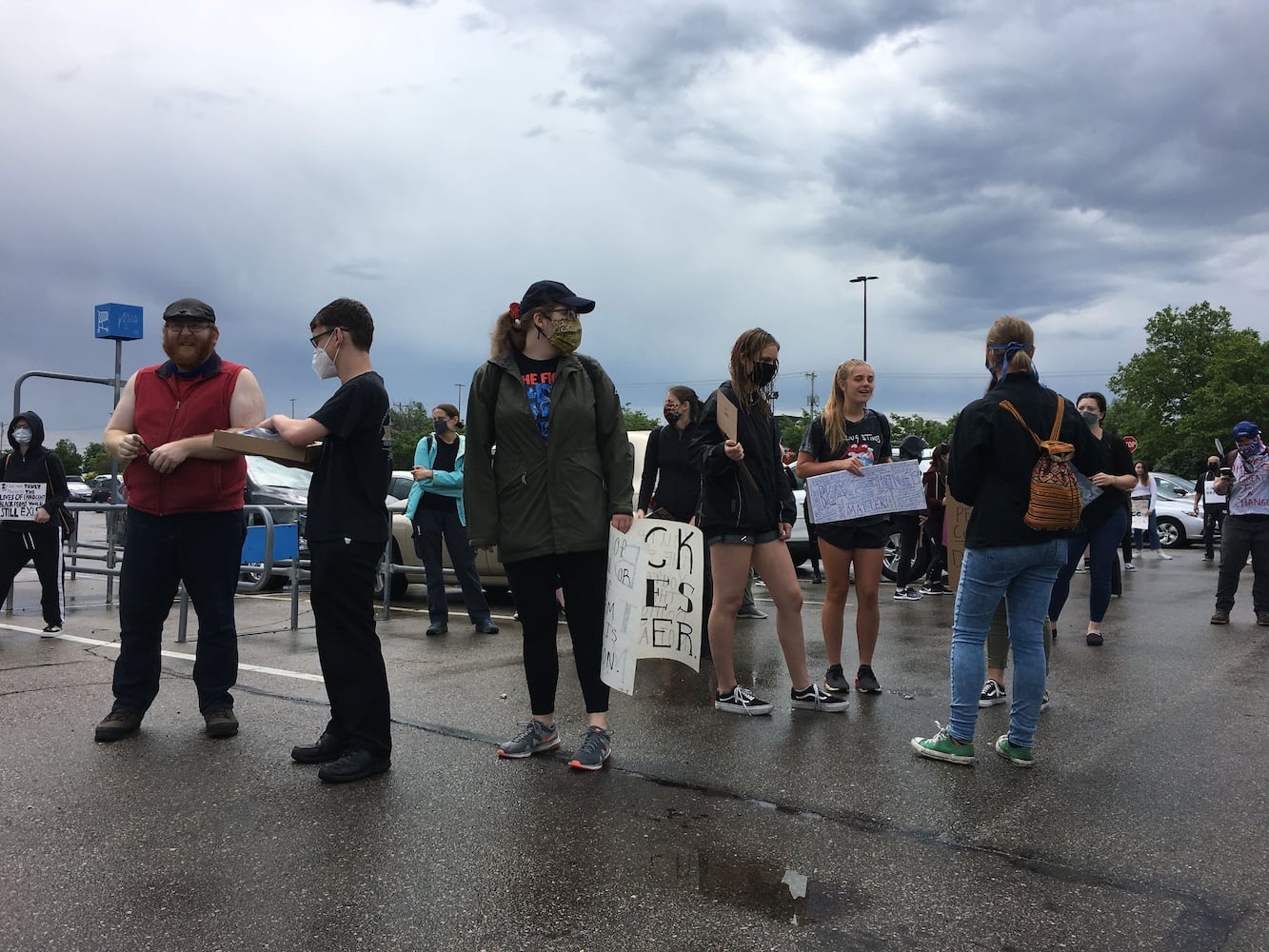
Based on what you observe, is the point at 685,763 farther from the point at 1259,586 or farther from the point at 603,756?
the point at 1259,586

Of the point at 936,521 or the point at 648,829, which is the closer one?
the point at 648,829

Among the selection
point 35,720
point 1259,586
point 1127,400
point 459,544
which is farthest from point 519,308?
point 1127,400

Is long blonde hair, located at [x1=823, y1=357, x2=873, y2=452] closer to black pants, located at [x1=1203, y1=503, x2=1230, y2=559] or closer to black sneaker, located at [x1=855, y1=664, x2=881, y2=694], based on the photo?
black sneaker, located at [x1=855, y1=664, x2=881, y2=694]

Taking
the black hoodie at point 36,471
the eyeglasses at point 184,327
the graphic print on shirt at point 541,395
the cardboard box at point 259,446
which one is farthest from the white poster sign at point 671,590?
the black hoodie at point 36,471

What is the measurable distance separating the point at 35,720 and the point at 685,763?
328 centimetres

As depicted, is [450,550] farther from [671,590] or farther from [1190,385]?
[1190,385]

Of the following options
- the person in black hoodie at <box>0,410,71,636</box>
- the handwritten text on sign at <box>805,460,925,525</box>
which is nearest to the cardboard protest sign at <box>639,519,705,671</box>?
the handwritten text on sign at <box>805,460,925,525</box>

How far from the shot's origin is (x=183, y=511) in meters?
4.64

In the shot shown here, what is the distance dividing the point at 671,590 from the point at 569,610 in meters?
0.47

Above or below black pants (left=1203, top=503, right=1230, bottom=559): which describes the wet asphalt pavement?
below

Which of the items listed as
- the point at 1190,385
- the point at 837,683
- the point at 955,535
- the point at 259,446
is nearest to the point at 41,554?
the point at 259,446

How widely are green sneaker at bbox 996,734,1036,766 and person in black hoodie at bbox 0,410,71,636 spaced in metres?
7.44

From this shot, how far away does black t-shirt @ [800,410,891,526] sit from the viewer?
5.76 m

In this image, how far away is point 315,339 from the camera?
171 inches
